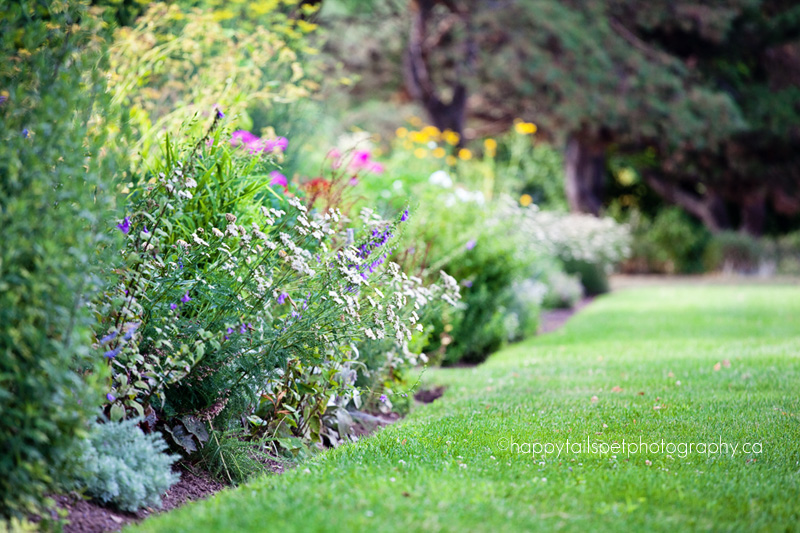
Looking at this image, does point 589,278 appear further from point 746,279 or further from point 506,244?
point 506,244

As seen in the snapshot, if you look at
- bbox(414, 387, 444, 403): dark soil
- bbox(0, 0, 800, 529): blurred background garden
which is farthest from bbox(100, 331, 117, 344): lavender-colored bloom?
bbox(414, 387, 444, 403): dark soil

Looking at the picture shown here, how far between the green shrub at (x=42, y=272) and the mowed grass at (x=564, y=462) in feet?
1.46

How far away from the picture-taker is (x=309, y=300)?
3109mm

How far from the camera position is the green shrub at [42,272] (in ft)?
6.94

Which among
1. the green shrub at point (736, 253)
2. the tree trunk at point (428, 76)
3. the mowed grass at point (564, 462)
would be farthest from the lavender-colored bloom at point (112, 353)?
the green shrub at point (736, 253)

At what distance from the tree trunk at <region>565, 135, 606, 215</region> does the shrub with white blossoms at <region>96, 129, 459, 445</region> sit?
1521cm

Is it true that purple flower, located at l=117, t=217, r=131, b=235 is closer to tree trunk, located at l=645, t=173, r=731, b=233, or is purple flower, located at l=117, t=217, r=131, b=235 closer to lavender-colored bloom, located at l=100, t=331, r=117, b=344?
lavender-colored bloom, located at l=100, t=331, r=117, b=344

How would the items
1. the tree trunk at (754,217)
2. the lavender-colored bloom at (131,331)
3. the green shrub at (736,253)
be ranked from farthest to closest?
the tree trunk at (754,217), the green shrub at (736,253), the lavender-colored bloom at (131,331)

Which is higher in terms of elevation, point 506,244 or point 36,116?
point 36,116

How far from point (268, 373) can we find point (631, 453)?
165 centimetres

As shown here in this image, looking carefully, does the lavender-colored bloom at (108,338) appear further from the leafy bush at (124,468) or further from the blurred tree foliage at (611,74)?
the blurred tree foliage at (611,74)

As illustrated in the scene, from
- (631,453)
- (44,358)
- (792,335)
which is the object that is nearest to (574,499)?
(631,453)

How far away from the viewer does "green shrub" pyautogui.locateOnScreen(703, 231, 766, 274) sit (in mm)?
17797

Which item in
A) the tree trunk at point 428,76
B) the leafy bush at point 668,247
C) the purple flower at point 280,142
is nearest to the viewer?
the purple flower at point 280,142
